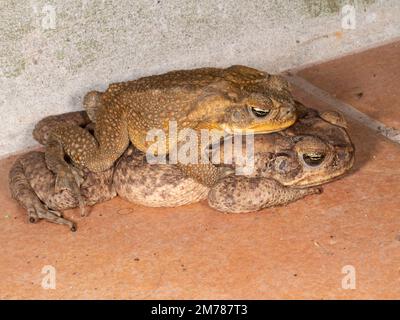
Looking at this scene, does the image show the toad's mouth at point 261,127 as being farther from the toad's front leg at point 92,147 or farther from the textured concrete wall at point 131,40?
the textured concrete wall at point 131,40

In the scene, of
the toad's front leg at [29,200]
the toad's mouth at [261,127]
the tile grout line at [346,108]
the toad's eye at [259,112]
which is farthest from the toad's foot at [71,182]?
the tile grout line at [346,108]

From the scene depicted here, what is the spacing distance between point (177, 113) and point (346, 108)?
3.79ft

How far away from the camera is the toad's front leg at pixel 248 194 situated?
10.0 feet

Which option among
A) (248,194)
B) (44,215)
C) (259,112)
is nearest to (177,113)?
(259,112)

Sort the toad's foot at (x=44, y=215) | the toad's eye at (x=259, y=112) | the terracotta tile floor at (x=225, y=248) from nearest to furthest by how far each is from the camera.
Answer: the terracotta tile floor at (x=225, y=248)
the toad's eye at (x=259, y=112)
the toad's foot at (x=44, y=215)

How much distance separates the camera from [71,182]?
313 cm

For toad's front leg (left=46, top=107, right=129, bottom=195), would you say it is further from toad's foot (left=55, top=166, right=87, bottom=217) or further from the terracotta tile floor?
the terracotta tile floor

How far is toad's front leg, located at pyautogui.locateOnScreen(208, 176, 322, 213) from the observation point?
10.0ft

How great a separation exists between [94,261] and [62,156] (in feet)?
1.89

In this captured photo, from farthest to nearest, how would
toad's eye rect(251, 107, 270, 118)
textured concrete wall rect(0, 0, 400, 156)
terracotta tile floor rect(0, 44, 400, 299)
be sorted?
textured concrete wall rect(0, 0, 400, 156)
toad's eye rect(251, 107, 270, 118)
terracotta tile floor rect(0, 44, 400, 299)

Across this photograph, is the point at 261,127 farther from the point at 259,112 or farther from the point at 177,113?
the point at 177,113

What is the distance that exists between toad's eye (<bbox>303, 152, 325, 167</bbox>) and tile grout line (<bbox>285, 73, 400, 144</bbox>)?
643mm

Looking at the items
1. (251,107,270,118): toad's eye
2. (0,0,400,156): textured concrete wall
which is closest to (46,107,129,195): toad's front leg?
(0,0,400,156): textured concrete wall

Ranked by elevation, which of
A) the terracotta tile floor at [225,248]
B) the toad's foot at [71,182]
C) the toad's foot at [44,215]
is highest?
the toad's foot at [71,182]
